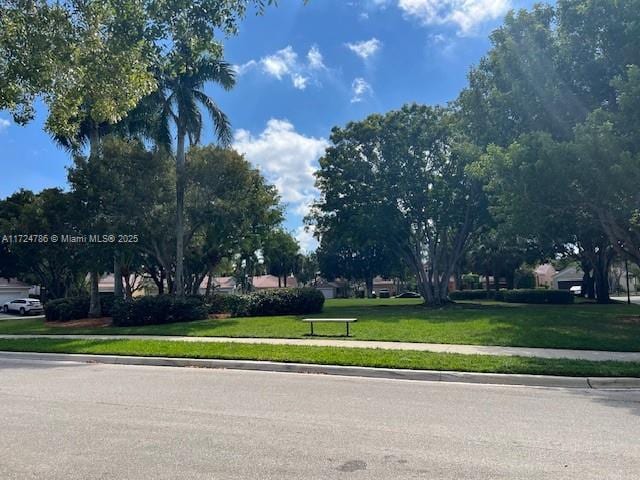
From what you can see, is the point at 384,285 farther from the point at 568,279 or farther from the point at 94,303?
the point at 94,303

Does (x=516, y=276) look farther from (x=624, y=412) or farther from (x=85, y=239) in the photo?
(x=624, y=412)

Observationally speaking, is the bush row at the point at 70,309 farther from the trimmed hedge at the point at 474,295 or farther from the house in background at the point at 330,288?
the house in background at the point at 330,288

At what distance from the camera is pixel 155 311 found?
22.0 metres

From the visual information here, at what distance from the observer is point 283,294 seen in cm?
2489

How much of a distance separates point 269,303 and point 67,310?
10266 mm

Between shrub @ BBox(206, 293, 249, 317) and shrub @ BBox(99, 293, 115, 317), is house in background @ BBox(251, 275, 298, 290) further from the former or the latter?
shrub @ BBox(206, 293, 249, 317)

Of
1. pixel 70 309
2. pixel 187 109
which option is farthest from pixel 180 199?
pixel 70 309

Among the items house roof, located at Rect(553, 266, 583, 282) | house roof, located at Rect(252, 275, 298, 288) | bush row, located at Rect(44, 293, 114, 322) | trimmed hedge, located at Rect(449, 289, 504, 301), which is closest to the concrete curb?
bush row, located at Rect(44, 293, 114, 322)

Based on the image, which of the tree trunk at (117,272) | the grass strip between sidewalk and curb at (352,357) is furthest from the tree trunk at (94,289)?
the grass strip between sidewalk and curb at (352,357)

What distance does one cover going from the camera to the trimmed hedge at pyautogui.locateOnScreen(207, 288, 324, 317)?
Answer: 24.0 metres

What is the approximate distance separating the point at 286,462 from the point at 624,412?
465 cm

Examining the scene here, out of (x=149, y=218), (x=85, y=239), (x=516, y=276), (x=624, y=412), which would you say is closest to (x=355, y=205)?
(x=149, y=218)

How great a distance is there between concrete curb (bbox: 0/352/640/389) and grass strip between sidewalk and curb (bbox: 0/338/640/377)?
23 cm

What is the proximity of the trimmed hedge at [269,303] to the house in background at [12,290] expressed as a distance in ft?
126
